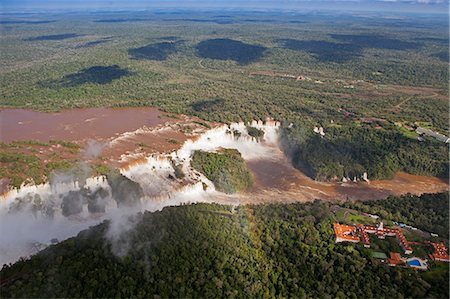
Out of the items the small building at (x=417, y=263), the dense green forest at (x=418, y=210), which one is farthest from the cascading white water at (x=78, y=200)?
the small building at (x=417, y=263)

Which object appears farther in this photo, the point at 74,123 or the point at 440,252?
the point at 74,123

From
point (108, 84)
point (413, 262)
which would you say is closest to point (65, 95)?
point (108, 84)

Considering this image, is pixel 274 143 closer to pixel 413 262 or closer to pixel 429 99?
pixel 413 262

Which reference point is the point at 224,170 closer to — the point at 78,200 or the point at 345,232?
the point at 78,200

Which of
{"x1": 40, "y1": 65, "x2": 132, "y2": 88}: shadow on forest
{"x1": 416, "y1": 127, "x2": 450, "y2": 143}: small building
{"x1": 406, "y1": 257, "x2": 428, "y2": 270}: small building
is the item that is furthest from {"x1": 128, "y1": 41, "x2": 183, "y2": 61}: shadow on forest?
{"x1": 406, "y1": 257, "x2": 428, "y2": 270}: small building

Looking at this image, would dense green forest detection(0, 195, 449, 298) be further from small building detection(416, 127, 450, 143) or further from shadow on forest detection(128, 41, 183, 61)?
shadow on forest detection(128, 41, 183, 61)

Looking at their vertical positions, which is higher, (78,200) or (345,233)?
(78,200)

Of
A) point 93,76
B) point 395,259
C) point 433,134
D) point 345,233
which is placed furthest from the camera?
point 93,76

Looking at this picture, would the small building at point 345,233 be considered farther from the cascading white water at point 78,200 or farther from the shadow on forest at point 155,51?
the shadow on forest at point 155,51

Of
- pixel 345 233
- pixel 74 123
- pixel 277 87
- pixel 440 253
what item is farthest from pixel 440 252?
pixel 277 87
